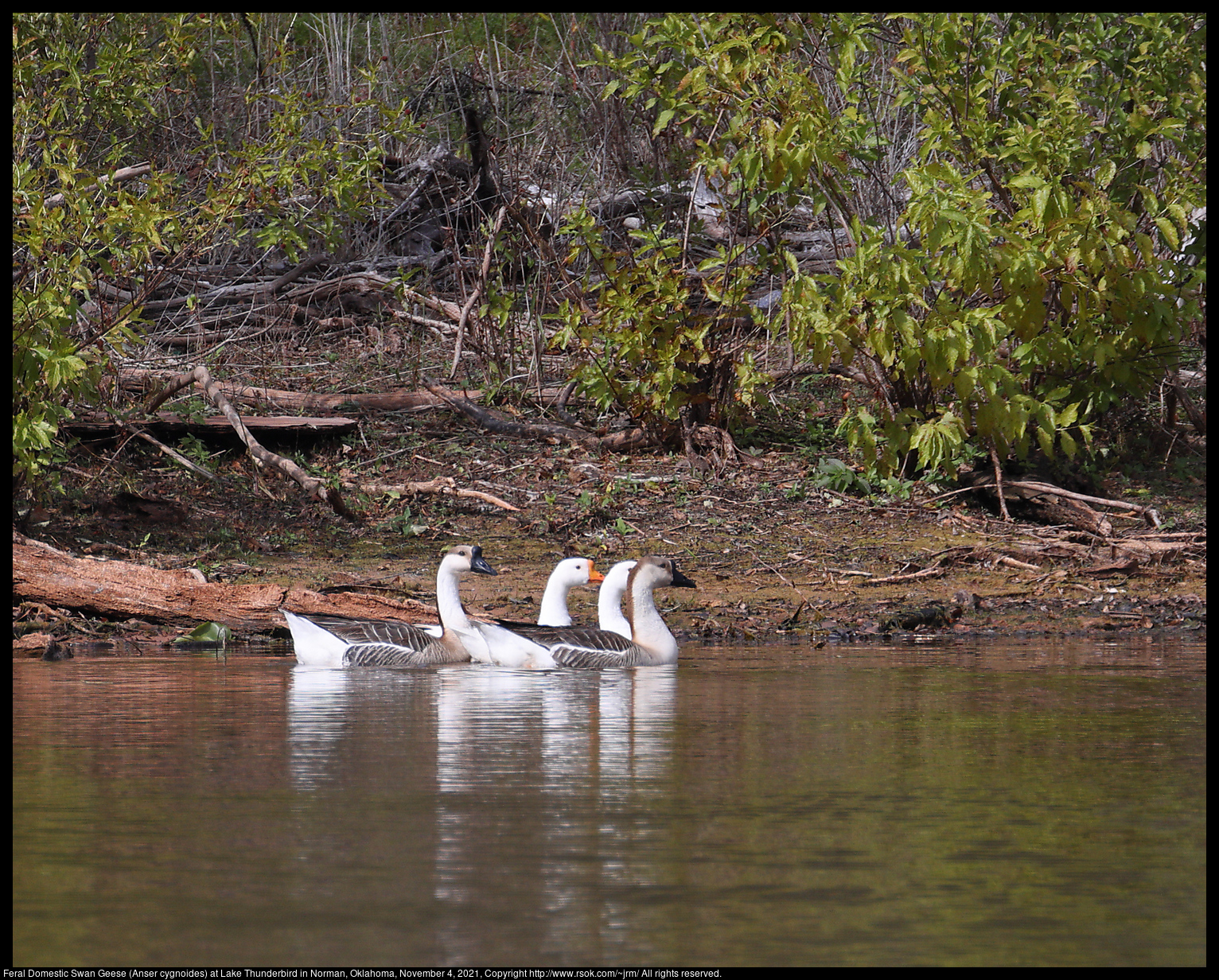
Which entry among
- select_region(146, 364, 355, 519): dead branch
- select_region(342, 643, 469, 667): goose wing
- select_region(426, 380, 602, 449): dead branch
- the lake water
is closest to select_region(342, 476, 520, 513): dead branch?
select_region(146, 364, 355, 519): dead branch

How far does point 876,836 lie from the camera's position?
504 cm

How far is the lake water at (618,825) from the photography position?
3934 mm

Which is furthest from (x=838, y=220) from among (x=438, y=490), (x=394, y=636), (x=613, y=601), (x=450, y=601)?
(x=394, y=636)

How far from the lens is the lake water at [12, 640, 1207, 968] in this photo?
393cm

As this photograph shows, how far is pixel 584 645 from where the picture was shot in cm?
1055

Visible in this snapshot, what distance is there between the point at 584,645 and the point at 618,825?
210 inches

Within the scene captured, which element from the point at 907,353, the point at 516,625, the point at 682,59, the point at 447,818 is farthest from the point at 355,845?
the point at 682,59

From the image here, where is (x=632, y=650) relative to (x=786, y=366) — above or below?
below

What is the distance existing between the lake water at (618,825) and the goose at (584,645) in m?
1.54

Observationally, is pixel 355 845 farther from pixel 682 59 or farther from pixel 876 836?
pixel 682 59

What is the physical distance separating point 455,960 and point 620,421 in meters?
13.8

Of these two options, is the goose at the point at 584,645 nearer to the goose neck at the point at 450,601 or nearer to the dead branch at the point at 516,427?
the goose neck at the point at 450,601

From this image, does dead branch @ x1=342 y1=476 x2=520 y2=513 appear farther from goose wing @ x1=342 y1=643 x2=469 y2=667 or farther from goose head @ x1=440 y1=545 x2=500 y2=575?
goose wing @ x1=342 y1=643 x2=469 y2=667

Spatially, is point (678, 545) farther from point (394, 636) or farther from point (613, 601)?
point (394, 636)
